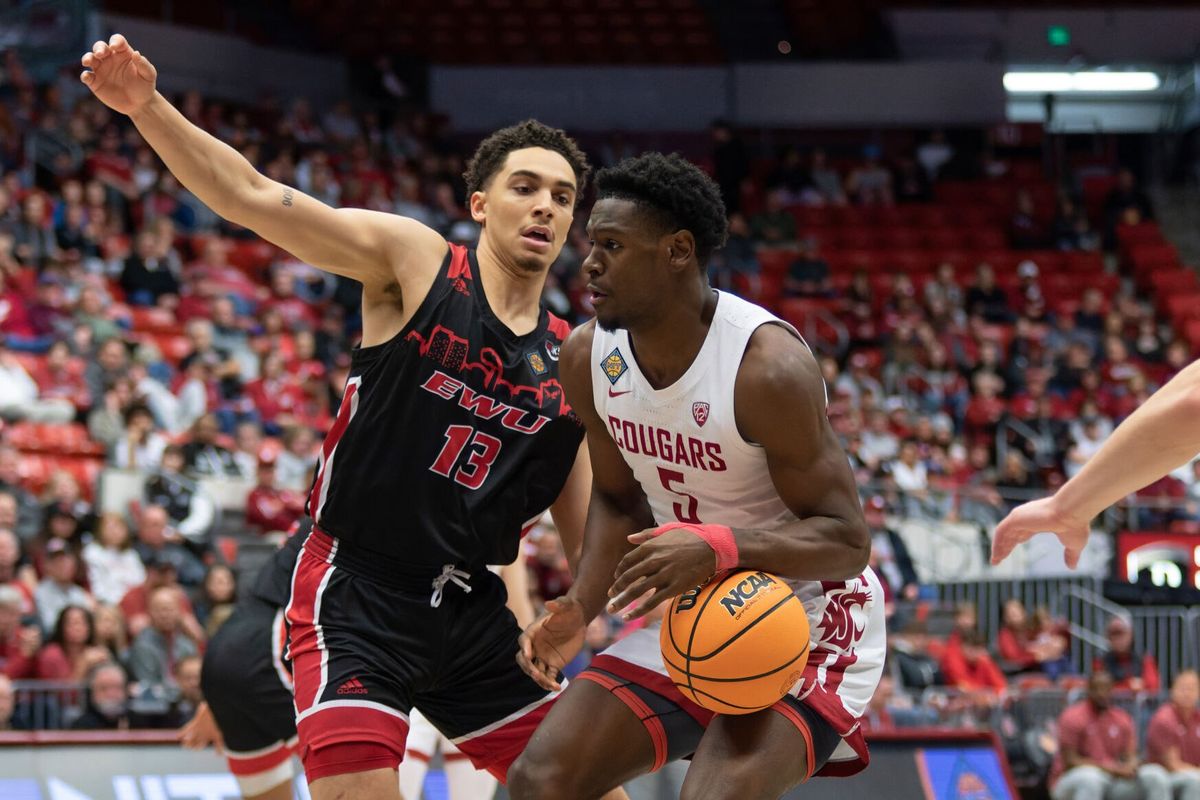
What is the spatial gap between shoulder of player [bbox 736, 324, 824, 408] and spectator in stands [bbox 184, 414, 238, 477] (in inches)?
315

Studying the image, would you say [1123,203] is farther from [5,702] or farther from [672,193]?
[672,193]

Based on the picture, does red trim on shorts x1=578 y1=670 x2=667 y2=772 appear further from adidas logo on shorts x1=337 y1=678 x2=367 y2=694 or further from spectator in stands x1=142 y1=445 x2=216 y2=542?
spectator in stands x1=142 y1=445 x2=216 y2=542

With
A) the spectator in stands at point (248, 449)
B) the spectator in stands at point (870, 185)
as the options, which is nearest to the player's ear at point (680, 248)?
the spectator in stands at point (248, 449)

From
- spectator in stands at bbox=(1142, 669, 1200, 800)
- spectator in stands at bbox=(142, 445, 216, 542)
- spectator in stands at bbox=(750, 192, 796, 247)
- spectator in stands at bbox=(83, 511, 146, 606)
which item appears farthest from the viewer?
spectator in stands at bbox=(750, 192, 796, 247)

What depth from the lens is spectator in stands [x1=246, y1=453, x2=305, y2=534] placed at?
11539mm

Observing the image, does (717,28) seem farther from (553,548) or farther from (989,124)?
(553,548)

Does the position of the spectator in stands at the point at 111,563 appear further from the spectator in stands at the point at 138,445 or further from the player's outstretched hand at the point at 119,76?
the player's outstretched hand at the point at 119,76

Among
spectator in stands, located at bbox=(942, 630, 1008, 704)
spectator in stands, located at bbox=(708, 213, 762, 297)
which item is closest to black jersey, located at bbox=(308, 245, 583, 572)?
spectator in stands, located at bbox=(942, 630, 1008, 704)

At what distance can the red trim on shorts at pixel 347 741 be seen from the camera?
4.63 meters

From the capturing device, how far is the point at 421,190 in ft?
66.0

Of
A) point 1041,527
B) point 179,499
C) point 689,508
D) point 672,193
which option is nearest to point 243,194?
point 672,193

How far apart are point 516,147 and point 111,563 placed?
247 inches

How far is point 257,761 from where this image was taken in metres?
5.77

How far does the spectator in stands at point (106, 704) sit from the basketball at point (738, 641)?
5900mm
